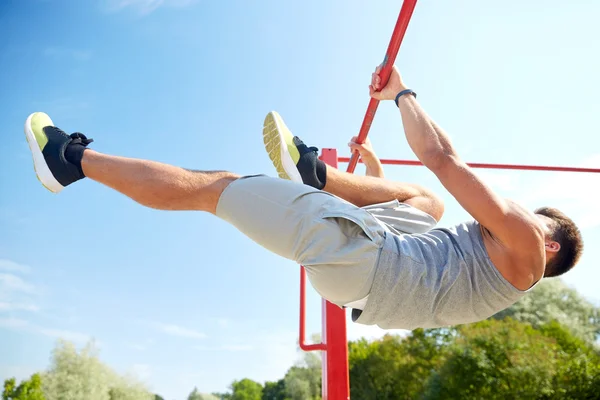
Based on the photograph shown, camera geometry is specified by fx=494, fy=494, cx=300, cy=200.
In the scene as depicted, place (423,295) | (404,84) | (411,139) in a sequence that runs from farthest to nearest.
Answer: (404,84)
(411,139)
(423,295)

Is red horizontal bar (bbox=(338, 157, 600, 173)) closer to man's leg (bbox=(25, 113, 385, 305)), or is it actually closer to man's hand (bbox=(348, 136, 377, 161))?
man's hand (bbox=(348, 136, 377, 161))

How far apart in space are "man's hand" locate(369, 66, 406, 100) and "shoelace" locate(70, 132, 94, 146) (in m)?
1.11

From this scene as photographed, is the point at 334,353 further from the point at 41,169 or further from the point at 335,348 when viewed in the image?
the point at 41,169

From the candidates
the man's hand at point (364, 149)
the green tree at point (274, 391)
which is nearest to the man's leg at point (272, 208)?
the man's hand at point (364, 149)

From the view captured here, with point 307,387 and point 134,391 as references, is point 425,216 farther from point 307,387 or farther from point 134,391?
point 307,387

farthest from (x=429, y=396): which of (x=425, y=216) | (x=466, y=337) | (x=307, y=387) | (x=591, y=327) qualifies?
(x=425, y=216)

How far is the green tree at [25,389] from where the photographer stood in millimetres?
13039

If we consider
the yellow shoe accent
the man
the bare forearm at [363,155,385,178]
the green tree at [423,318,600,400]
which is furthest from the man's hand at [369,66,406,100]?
the green tree at [423,318,600,400]

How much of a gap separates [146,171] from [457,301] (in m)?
1.06

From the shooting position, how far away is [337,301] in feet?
5.24

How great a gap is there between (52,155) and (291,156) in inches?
29.6

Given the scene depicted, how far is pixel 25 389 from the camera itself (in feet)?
43.0

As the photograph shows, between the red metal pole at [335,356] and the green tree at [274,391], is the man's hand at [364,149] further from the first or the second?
the green tree at [274,391]

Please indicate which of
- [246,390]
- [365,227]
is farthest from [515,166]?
[246,390]
